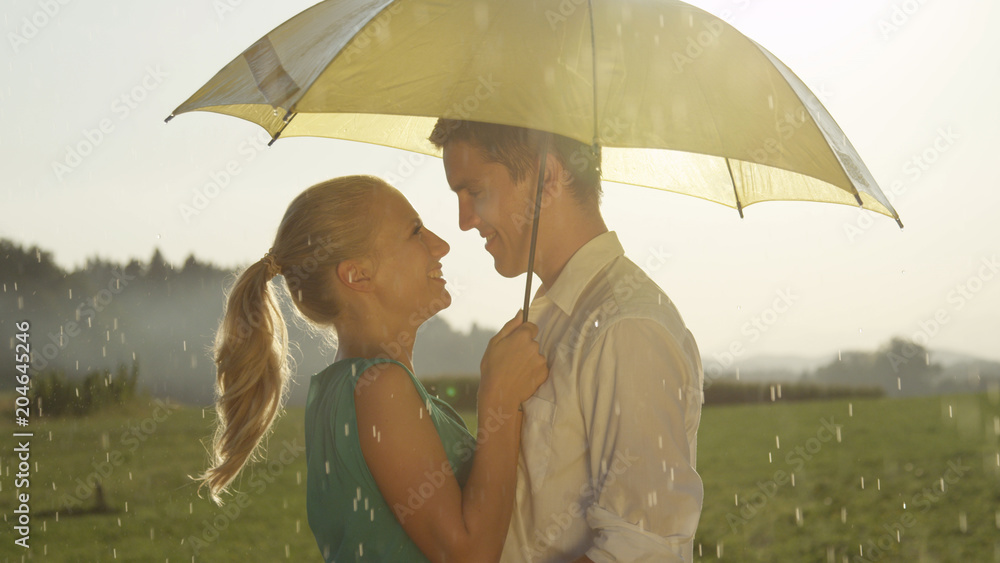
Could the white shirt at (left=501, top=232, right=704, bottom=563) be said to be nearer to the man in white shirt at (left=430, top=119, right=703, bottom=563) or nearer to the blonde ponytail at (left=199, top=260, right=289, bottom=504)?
the man in white shirt at (left=430, top=119, right=703, bottom=563)

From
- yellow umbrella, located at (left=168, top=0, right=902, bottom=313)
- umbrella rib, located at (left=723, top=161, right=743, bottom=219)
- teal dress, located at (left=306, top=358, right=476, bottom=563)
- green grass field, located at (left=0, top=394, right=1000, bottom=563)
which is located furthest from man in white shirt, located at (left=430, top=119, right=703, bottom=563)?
green grass field, located at (left=0, top=394, right=1000, bottom=563)

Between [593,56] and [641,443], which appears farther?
[593,56]

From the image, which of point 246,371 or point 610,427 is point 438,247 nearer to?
point 246,371

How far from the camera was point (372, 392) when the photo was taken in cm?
225

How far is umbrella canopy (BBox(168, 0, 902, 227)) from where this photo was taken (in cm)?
191

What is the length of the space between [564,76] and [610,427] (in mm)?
919

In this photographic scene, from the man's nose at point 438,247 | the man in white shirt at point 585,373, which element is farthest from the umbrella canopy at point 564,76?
the man's nose at point 438,247

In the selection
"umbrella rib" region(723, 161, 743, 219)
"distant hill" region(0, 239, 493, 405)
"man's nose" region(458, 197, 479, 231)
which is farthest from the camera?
"distant hill" region(0, 239, 493, 405)

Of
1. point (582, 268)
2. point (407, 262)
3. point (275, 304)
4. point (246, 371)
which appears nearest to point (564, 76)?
point (582, 268)

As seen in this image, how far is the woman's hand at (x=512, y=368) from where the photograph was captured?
2.07 metres

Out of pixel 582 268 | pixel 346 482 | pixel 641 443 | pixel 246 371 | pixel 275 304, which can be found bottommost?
pixel 346 482

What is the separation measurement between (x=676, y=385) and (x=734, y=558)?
34.3 ft

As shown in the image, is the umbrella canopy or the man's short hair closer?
the umbrella canopy

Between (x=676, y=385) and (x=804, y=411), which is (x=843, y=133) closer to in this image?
(x=676, y=385)
